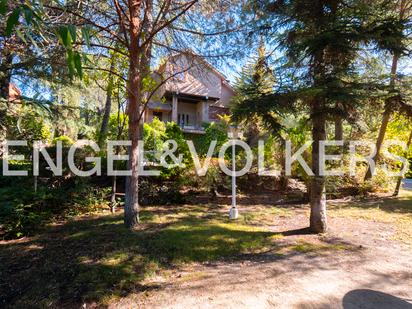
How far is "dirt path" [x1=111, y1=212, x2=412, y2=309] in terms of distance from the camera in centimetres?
340

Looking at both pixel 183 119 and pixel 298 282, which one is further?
pixel 183 119

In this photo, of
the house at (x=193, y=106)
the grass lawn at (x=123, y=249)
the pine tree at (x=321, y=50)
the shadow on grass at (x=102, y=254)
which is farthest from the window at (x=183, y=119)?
the pine tree at (x=321, y=50)

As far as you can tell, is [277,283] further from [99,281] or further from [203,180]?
[203,180]

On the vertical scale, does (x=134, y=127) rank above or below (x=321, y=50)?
below

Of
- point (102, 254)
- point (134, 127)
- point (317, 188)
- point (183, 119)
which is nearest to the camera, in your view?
point (102, 254)

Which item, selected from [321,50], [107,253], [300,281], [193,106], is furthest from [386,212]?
[193,106]

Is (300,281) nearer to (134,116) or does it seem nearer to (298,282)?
(298,282)

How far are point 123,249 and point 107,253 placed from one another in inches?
11.1

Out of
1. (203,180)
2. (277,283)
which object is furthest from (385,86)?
(203,180)

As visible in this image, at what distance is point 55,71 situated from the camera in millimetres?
6133

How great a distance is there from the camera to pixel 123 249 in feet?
16.9

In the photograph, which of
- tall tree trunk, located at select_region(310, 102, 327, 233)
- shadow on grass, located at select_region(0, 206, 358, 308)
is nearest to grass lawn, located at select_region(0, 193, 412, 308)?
shadow on grass, located at select_region(0, 206, 358, 308)

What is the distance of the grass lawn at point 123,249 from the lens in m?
3.82

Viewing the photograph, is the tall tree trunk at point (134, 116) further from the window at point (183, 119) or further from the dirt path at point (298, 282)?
the window at point (183, 119)
